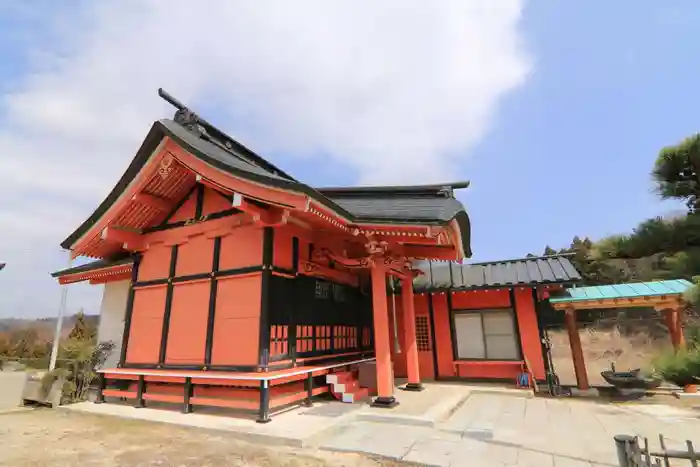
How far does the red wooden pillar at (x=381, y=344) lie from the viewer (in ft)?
20.1

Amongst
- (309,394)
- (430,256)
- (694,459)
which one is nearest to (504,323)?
(430,256)

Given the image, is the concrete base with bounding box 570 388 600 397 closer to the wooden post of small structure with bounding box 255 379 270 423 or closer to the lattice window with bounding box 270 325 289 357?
the lattice window with bounding box 270 325 289 357

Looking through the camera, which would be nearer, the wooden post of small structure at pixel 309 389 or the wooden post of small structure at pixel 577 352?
the wooden post of small structure at pixel 309 389

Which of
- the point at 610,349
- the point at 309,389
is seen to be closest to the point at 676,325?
the point at 309,389

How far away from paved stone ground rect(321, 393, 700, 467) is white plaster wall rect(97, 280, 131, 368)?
24.5 ft

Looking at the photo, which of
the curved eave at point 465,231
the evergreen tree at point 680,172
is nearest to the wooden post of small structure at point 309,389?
the curved eave at point 465,231

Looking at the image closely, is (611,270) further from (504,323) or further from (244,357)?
(244,357)

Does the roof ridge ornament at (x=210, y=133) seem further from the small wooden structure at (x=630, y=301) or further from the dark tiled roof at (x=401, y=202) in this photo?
the small wooden structure at (x=630, y=301)

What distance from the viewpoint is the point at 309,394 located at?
20.6ft

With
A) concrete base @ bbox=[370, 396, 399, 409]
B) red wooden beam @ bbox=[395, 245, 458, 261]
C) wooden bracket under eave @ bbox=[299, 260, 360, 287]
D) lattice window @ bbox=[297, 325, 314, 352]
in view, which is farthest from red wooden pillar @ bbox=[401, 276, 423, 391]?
lattice window @ bbox=[297, 325, 314, 352]

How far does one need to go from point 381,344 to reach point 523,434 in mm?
2488

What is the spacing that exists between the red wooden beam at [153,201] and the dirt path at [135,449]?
398 cm

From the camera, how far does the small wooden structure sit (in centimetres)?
768

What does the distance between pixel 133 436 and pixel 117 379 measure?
2991mm
